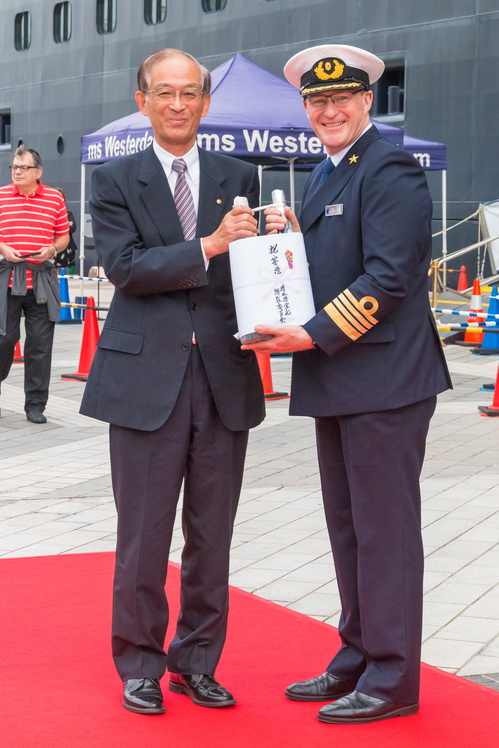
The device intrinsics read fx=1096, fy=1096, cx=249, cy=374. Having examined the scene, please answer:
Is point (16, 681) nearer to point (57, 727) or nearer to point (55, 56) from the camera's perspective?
point (57, 727)

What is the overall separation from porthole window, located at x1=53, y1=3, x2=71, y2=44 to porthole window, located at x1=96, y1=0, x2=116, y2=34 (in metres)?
1.45

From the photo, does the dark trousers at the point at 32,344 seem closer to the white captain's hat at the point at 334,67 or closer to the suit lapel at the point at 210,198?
the suit lapel at the point at 210,198

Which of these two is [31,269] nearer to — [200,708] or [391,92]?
[200,708]

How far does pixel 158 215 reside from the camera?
337 cm

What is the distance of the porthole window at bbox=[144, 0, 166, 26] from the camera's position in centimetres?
2597

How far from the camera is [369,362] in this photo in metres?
3.28

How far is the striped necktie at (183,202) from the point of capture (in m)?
3.42

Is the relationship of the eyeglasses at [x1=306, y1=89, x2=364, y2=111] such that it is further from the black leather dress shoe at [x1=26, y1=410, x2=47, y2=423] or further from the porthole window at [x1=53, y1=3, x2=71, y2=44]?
the porthole window at [x1=53, y1=3, x2=71, y2=44]

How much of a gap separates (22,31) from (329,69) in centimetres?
2951

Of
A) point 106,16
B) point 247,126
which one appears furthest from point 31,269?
point 106,16

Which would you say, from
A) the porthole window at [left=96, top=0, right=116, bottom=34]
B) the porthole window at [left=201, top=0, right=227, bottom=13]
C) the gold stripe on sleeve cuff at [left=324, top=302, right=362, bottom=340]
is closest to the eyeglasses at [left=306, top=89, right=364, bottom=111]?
the gold stripe on sleeve cuff at [left=324, top=302, right=362, bottom=340]

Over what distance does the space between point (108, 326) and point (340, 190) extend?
83cm

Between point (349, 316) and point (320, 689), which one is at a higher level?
point (349, 316)

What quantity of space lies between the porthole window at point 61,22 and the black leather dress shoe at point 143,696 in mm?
27687
